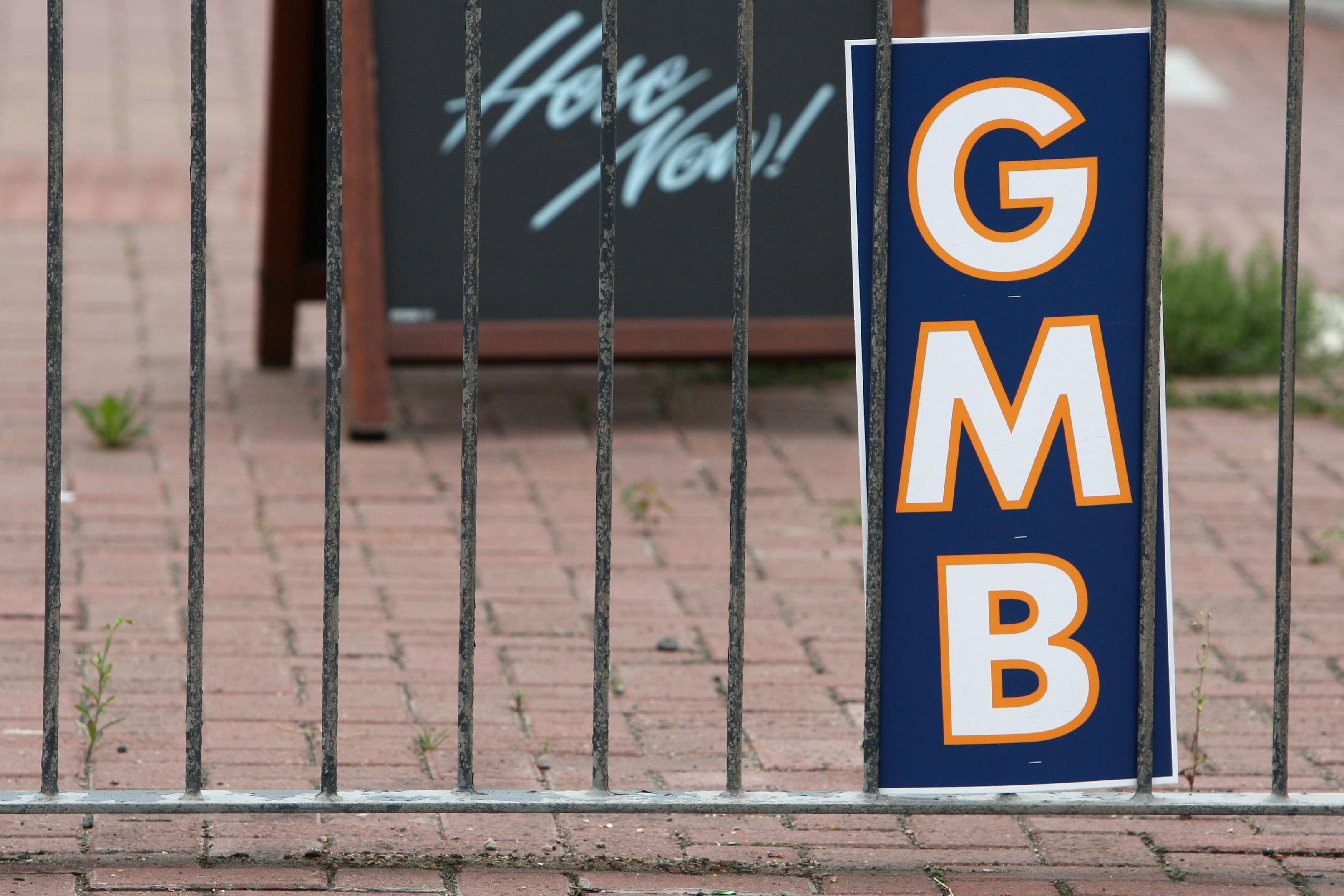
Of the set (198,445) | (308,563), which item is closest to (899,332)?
(198,445)

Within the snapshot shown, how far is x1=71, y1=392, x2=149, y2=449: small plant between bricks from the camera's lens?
5215mm

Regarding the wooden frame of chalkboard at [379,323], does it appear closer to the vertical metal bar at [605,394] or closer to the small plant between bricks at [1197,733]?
the small plant between bricks at [1197,733]

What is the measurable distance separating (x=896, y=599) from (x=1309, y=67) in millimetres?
12648

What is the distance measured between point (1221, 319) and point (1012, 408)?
4267mm

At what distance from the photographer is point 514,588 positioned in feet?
14.1

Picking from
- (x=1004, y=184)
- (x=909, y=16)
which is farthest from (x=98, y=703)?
(x=909, y=16)

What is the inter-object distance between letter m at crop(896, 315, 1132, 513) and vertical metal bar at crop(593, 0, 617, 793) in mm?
425

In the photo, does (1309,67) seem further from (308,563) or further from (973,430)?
(973,430)

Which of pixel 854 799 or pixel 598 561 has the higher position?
pixel 598 561

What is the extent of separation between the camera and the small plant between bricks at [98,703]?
2.99 m

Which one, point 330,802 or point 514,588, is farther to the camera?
point 514,588

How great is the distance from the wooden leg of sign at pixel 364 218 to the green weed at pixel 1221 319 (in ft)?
8.87

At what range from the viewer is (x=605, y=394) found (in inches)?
107

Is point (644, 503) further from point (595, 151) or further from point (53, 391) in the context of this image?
point (53, 391)
